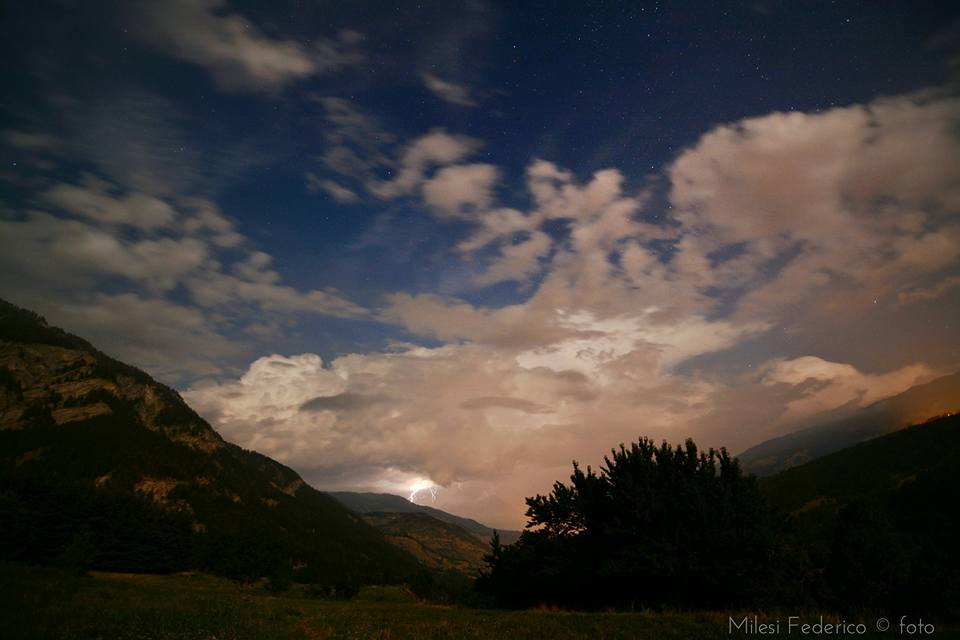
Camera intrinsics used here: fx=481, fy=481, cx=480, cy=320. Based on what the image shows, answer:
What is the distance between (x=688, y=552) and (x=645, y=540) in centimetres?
264

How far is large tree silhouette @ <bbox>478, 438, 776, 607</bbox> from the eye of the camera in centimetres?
2853

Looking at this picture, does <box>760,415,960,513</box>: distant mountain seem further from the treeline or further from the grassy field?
the grassy field

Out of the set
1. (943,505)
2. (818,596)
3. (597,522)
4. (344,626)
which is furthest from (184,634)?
(943,505)

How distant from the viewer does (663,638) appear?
15.7 meters

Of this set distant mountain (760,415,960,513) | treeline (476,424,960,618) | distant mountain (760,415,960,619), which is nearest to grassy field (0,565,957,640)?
treeline (476,424,960,618)

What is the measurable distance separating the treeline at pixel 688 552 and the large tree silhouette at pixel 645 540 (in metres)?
0.07

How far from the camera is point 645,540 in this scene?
101 feet

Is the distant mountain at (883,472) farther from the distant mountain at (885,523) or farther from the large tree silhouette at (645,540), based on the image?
the large tree silhouette at (645,540)

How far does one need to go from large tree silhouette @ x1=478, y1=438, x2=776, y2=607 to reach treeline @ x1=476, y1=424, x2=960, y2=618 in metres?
0.07

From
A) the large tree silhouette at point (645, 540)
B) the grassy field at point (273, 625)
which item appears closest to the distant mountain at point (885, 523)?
the large tree silhouette at point (645, 540)

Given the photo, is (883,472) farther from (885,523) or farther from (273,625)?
(273,625)

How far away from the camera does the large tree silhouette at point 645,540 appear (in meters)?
28.5


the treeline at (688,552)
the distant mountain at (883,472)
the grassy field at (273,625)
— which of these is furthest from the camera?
the distant mountain at (883,472)

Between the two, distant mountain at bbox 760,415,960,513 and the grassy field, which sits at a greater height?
the grassy field
